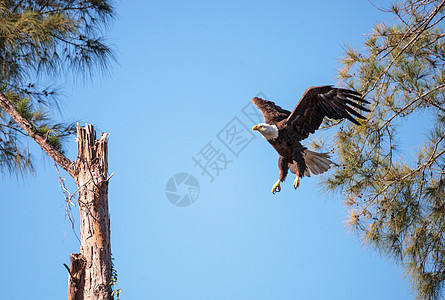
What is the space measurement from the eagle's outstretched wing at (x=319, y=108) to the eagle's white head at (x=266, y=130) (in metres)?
0.20

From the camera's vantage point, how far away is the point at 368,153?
4.48 m

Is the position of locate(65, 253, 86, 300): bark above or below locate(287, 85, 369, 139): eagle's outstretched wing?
below

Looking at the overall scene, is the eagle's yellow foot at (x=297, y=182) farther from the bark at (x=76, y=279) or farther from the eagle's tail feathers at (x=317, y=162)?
the bark at (x=76, y=279)

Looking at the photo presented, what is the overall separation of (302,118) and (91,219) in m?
1.52

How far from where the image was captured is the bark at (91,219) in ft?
12.0

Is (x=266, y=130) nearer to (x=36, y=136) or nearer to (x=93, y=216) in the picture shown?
(x=93, y=216)

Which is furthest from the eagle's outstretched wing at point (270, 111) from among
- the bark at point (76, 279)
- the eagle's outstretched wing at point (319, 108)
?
the bark at point (76, 279)

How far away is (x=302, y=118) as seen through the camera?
4.05m

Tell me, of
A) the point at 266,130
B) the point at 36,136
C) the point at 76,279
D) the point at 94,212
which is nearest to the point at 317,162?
the point at 266,130

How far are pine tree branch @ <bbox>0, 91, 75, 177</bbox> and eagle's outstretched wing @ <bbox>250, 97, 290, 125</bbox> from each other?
132 centimetres

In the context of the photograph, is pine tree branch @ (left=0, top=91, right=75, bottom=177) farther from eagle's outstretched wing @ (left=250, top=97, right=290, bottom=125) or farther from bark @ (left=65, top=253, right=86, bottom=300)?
eagle's outstretched wing @ (left=250, top=97, right=290, bottom=125)

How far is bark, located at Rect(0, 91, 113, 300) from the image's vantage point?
144 inches

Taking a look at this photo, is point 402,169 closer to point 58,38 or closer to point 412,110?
point 412,110

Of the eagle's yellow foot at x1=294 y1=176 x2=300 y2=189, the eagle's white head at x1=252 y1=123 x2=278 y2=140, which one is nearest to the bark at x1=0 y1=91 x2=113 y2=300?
the eagle's white head at x1=252 y1=123 x2=278 y2=140
